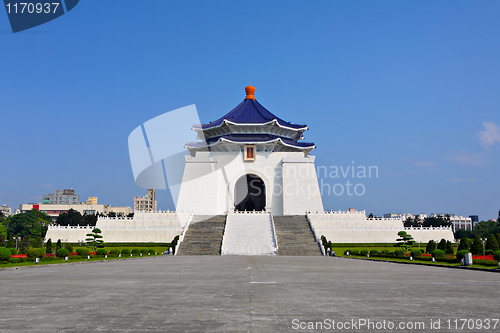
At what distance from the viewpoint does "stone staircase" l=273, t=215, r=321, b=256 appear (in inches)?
1101

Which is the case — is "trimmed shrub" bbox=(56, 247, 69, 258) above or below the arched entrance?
below

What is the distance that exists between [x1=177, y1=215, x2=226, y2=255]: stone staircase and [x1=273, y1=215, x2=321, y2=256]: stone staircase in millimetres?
4277

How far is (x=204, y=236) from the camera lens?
101 feet

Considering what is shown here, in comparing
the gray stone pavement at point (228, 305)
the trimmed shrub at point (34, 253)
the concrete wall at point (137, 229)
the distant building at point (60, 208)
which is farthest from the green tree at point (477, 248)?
the distant building at point (60, 208)

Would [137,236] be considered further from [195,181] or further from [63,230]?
[195,181]

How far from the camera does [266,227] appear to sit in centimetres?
3247

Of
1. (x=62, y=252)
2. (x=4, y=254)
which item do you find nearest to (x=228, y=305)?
(x=4, y=254)

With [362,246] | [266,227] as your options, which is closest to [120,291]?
[266,227]

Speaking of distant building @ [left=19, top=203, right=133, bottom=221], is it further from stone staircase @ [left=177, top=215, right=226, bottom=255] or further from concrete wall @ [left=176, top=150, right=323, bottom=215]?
stone staircase @ [left=177, top=215, right=226, bottom=255]

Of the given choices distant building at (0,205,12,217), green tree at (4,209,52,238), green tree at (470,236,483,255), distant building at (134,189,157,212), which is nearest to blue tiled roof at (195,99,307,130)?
green tree at (470,236,483,255)

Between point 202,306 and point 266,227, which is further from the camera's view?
point 266,227

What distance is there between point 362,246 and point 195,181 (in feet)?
60.0

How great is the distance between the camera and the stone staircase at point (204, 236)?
28281mm

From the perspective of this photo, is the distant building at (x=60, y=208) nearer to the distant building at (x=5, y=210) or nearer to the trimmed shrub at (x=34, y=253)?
the distant building at (x=5, y=210)
